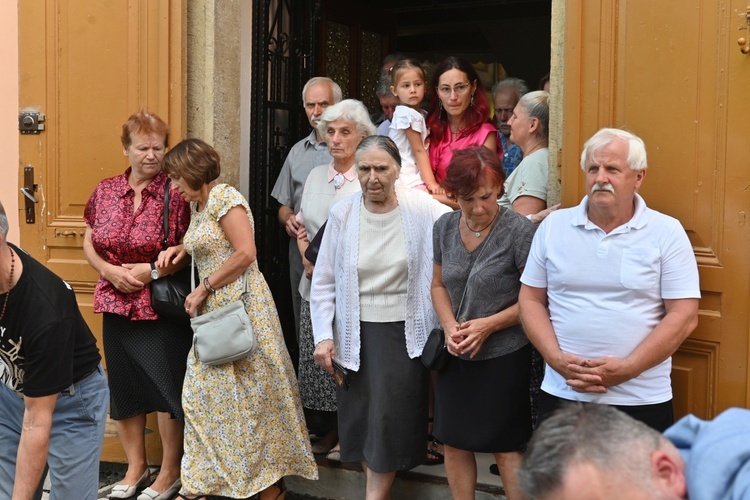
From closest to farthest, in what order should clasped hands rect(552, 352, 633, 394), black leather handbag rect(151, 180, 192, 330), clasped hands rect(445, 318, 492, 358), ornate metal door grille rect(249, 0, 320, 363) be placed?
1. clasped hands rect(552, 352, 633, 394)
2. clasped hands rect(445, 318, 492, 358)
3. black leather handbag rect(151, 180, 192, 330)
4. ornate metal door grille rect(249, 0, 320, 363)

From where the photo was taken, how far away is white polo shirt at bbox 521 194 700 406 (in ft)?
12.1

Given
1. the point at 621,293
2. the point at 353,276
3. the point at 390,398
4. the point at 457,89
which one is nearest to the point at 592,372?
the point at 621,293

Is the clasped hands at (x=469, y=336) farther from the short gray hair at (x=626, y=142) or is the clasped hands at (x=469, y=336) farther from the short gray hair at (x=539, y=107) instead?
the short gray hair at (x=539, y=107)

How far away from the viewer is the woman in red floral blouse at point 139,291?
16.5 ft

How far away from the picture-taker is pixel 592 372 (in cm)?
370

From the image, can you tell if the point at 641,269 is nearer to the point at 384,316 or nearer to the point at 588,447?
the point at 384,316

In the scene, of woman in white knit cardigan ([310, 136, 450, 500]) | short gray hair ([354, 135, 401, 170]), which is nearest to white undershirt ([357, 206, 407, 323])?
woman in white knit cardigan ([310, 136, 450, 500])

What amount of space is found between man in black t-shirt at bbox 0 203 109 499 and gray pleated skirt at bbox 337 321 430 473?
1251 mm

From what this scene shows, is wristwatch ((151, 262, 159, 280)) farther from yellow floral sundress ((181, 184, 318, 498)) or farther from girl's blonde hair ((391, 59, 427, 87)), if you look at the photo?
girl's blonde hair ((391, 59, 427, 87))

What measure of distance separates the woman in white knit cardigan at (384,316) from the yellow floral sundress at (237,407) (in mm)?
387

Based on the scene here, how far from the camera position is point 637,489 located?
1804 mm

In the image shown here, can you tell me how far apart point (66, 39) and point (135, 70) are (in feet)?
1.52

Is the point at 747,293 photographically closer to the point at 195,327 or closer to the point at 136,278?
the point at 195,327

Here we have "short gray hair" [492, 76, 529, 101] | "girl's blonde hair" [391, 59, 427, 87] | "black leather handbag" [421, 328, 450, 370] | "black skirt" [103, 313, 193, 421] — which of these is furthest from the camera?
"short gray hair" [492, 76, 529, 101]
